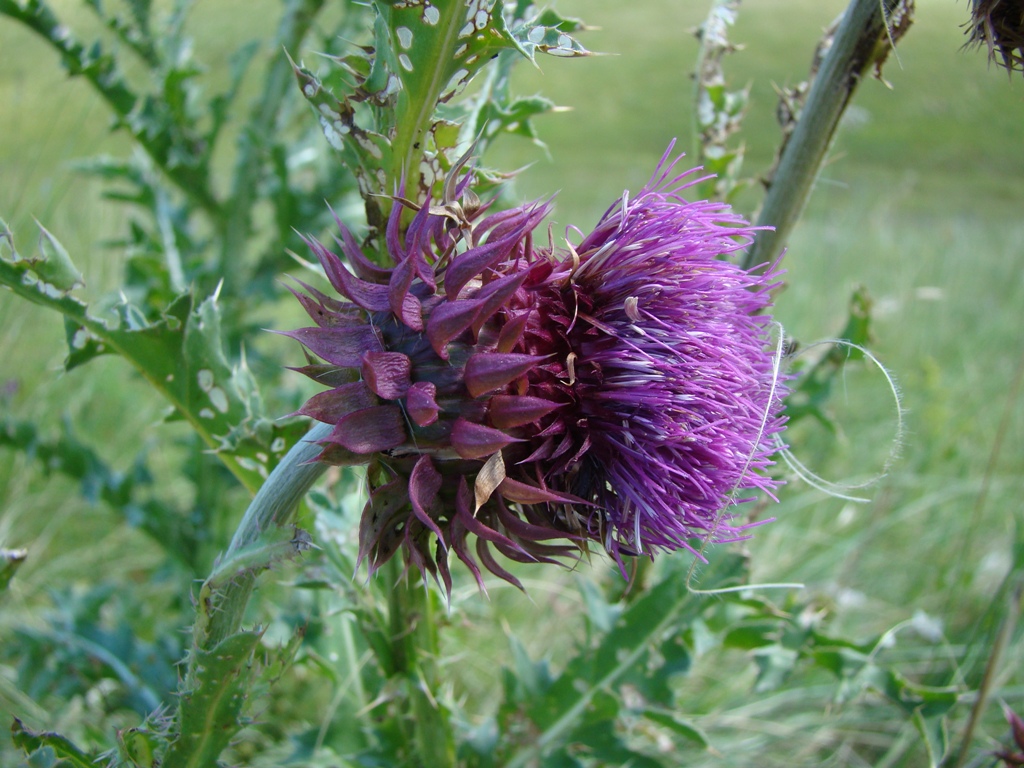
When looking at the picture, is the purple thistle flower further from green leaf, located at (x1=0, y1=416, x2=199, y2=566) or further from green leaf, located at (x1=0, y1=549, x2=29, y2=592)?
green leaf, located at (x1=0, y1=416, x2=199, y2=566)

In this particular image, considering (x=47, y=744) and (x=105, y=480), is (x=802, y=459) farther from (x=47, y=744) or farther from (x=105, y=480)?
(x=47, y=744)

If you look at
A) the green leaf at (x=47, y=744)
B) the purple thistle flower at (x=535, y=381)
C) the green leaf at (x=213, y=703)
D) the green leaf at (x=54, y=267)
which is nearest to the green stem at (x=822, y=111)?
the purple thistle flower at (x=535, y=381)

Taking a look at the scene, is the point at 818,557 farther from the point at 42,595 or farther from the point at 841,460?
the point at 42,595

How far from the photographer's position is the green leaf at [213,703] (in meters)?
1.34

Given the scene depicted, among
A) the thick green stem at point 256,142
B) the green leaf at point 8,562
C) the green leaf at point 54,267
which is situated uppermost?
the thick green stem at point 256,142

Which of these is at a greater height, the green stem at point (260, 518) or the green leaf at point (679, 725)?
Answer: the green stem at point (260, 518)

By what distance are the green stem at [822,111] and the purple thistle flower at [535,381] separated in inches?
18.5

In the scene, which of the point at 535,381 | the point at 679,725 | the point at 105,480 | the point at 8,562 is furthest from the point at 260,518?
the point at 105,480

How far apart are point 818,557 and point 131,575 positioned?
3.75 m

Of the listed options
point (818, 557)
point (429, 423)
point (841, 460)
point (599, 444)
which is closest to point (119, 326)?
point (429, 423)

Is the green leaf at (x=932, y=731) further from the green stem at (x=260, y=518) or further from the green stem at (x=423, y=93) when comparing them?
the green stem at (x=423, y=93)

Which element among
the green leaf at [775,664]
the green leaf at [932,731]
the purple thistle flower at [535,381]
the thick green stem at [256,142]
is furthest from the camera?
the thick green stem at [256,142]

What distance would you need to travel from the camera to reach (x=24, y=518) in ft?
11.6

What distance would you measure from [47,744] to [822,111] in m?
2.27
